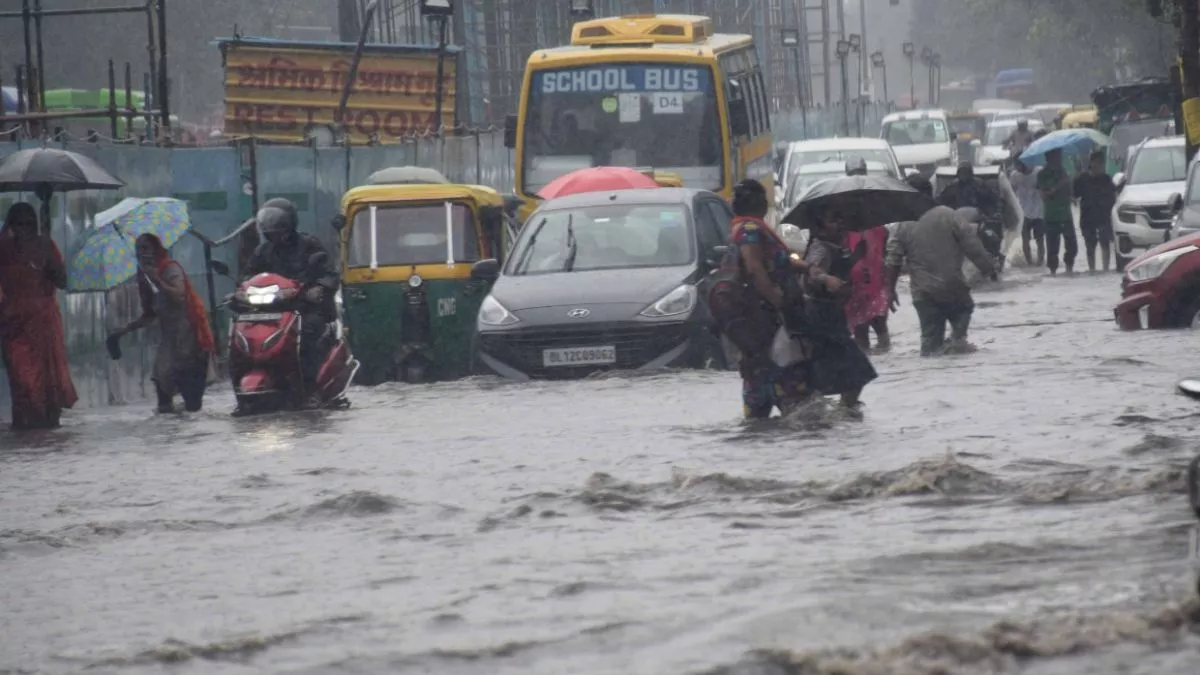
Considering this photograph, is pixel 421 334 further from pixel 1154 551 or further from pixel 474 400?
pixel 1154 551

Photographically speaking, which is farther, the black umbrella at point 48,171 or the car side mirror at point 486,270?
the car side mirror at point 486,270

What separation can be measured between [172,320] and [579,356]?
279 cm

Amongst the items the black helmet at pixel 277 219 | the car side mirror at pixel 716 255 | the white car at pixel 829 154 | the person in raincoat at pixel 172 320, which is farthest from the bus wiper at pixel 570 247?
the white car at pixel 829 154

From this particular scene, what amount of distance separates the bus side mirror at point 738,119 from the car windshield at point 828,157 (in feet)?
17.3

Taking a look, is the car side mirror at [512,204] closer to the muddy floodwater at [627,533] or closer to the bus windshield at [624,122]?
the bus windshield at [624,122]

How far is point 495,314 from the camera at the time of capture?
16391 millimetres

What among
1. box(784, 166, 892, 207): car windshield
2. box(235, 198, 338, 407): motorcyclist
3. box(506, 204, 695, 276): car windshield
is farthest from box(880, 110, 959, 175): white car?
box(235, 198, 338, 407): motorcyclist

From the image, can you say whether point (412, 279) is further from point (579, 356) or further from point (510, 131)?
point (510, 131)

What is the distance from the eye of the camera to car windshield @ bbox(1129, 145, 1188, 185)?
27.8 m

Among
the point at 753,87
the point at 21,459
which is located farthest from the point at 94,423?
the point at 753,87

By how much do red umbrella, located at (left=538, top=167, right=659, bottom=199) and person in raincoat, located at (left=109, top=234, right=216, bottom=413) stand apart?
6.15m

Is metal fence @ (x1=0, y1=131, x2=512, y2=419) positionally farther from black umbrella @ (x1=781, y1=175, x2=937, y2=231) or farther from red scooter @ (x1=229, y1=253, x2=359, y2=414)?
black umbrella @ (x1=781, y1=175, x2=937, y2=231)

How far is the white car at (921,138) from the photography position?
1879 inches

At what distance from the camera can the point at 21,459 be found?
14.0m
